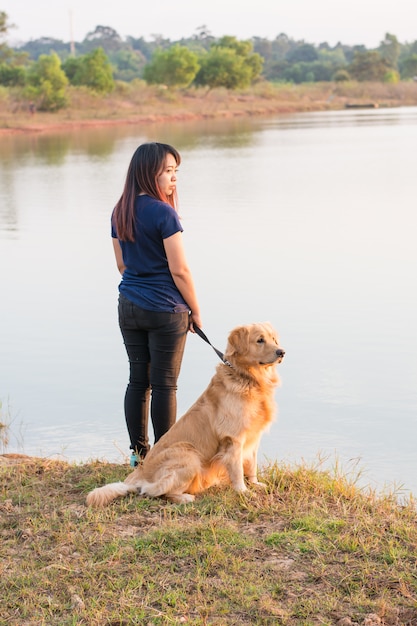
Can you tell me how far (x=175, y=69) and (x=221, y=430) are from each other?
234 feet

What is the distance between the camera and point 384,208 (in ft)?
53.2

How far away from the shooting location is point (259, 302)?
9961mm

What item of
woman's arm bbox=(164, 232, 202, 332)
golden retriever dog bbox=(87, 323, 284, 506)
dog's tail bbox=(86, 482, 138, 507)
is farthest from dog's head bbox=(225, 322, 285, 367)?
dog's tail bbox=(86, 482, 138, 507)

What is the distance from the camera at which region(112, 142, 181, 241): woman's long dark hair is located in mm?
4520

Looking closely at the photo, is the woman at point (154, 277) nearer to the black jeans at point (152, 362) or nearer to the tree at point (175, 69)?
the black jeans at point (152, 362)

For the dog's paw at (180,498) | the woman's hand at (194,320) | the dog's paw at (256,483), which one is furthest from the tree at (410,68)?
the dog's paw at (180,498)

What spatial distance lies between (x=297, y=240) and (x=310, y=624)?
10.7 meters

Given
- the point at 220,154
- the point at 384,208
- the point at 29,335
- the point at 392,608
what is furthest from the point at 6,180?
the point at 392,608

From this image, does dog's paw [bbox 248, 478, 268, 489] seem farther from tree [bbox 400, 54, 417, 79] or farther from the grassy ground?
tree [bbox 400, 54, 417, 79]

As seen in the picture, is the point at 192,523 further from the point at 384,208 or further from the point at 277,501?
the point at 384,208

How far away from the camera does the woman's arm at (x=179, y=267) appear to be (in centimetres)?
450

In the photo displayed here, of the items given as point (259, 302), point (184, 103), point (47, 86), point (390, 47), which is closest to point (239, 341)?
point (259, 302)

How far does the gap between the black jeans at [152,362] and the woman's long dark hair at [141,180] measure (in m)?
0.43

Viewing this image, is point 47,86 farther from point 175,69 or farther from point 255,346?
point 255,346
